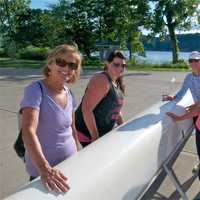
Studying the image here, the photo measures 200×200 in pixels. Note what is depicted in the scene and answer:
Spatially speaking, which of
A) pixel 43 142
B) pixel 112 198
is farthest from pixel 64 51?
pixel 112 198

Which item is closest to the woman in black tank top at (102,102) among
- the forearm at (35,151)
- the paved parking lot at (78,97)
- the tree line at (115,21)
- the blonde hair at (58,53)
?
the blonde hair at (58,53)

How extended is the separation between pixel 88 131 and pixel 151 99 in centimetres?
708

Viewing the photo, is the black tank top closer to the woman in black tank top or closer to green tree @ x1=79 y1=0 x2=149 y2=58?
the woman in black tank top

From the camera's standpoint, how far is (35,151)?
2.30m

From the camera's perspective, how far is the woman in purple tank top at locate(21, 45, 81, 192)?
2.43 meters

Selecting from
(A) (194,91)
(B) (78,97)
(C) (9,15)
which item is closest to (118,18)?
(B) (78,97)

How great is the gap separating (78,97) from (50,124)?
26.2 ft

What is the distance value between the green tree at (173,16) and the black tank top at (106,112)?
25.4m

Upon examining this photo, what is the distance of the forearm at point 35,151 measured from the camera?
223 centimetres

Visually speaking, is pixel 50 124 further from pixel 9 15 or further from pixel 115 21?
pixel 9 15

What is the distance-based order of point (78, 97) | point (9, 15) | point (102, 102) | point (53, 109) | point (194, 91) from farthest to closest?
1. point (9, 15)
2. point (78, 97)
3. point (194, 91)
4. point (102, 102)
5. point (53, 109)

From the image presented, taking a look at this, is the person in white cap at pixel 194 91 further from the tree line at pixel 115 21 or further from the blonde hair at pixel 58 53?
the tree line at pixel 115 21

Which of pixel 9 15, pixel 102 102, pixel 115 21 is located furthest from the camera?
pixel 9 15

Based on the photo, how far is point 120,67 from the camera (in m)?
3.51
